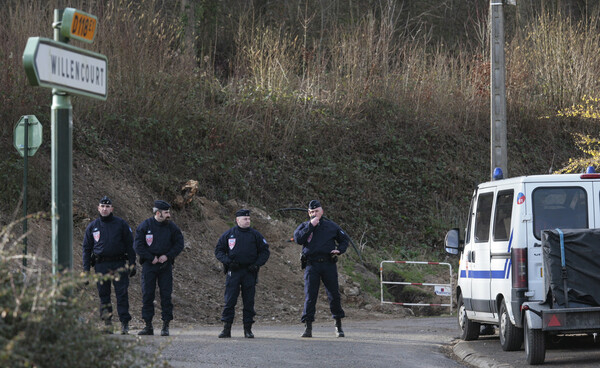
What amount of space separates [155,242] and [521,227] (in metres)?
6.08

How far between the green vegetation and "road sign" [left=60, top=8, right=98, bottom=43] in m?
12.9

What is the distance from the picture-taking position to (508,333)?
37.1ft

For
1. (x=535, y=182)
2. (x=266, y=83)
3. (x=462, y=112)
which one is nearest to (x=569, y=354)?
(x=535, y=182)

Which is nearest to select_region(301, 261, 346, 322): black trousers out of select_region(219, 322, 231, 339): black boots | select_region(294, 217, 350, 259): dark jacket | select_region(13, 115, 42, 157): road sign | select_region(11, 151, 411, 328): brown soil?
select_region(294, 217, 350, 259): dark jacket

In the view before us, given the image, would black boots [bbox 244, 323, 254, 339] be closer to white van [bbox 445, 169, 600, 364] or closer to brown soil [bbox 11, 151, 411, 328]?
brown soil [bbox 11, 151, 411, 328]

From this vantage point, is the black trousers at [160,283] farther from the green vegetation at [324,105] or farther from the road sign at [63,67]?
the road sign at [63,67]

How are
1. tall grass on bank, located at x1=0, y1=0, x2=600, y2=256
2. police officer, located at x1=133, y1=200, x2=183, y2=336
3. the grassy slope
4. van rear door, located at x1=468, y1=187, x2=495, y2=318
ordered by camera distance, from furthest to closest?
tall grass on bank, located at x1=0, y1=0, x2=600, y2=256, the grassy slope, police officer, located at x1=133, y1=200, x2=183, y2=336, van rear door, located at x1=468, y1=187, x2=495, y2=318

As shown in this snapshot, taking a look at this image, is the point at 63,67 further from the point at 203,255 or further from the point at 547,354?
the point at 203,255

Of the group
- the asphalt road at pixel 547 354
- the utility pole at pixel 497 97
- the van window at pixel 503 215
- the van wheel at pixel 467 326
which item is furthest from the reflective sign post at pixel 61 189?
the utility pole at pixel 497 97

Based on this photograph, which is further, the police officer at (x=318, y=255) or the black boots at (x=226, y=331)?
the police officer at (x=318, y=255)

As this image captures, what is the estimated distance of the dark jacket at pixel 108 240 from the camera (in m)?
13.8

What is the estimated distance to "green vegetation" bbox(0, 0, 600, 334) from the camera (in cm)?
2389

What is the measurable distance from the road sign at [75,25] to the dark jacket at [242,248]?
25.4 feet

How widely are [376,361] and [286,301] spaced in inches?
357
